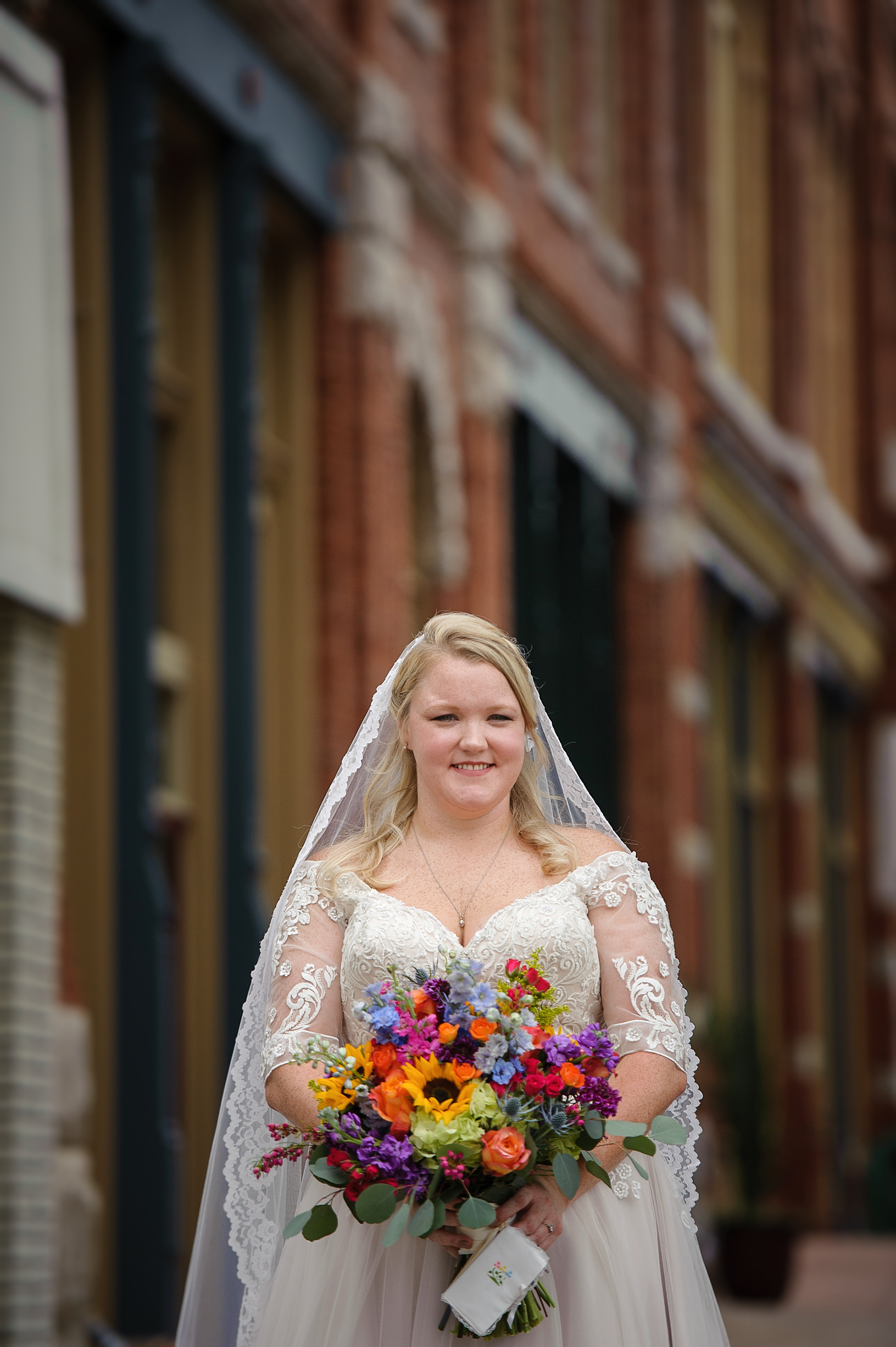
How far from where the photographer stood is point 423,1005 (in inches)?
153

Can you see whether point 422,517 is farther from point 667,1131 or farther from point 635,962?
point 667,1131

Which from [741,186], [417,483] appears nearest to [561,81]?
[417,483]

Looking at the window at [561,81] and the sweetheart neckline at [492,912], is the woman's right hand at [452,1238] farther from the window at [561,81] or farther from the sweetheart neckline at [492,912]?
the window at [561,81]

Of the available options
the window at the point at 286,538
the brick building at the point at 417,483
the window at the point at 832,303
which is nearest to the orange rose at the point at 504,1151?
the brick building at the point at 417,483

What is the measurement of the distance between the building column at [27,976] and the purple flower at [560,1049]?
14.0 ft

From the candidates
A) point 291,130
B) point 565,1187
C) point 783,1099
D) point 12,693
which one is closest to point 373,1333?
point 565,1187

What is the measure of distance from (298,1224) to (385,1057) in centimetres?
40

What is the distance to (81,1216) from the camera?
26.9 feet

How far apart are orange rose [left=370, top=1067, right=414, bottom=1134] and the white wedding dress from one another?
1.10ft

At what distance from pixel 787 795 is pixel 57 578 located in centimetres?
1438

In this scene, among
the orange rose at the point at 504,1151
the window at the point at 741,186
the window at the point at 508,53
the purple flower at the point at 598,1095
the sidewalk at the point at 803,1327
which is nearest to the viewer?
the orange rose at the point at 504,1151

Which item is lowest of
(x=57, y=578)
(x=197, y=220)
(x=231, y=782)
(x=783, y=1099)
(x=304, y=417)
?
(x=783, y=1099)

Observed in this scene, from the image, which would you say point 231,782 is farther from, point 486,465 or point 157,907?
point 486,465

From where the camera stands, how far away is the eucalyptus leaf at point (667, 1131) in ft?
13.3
